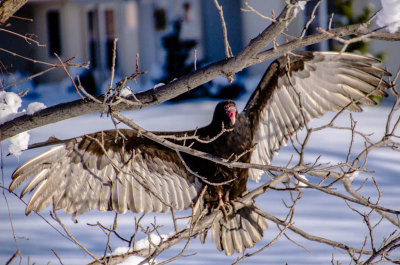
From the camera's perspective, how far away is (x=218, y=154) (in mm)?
3539

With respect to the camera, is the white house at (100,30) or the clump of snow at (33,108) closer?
the clump of snow at (33,108)

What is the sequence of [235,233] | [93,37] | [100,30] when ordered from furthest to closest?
[93,37] → [100,30] → [235,233]

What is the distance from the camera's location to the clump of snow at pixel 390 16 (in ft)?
6.23

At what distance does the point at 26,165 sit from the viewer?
3.16 metres

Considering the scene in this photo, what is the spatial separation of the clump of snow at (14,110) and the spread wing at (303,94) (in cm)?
163

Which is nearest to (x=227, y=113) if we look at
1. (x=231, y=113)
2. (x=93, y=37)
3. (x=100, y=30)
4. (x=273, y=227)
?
(x=231, y=113)

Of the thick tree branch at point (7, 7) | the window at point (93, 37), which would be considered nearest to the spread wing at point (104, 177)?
the thick tree branch at point (7, 7)

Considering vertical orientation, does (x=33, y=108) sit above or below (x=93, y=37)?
below

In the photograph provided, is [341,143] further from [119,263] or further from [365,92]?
[119,263]

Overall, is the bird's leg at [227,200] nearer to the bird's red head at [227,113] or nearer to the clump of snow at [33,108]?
the bird's red head at [227,113]

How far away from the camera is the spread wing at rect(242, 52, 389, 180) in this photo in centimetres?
377

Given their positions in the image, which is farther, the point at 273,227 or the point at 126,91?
the point at 273,227

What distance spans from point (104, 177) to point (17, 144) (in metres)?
1.04

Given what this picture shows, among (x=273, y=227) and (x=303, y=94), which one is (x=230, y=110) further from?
(x=273, y=227)
